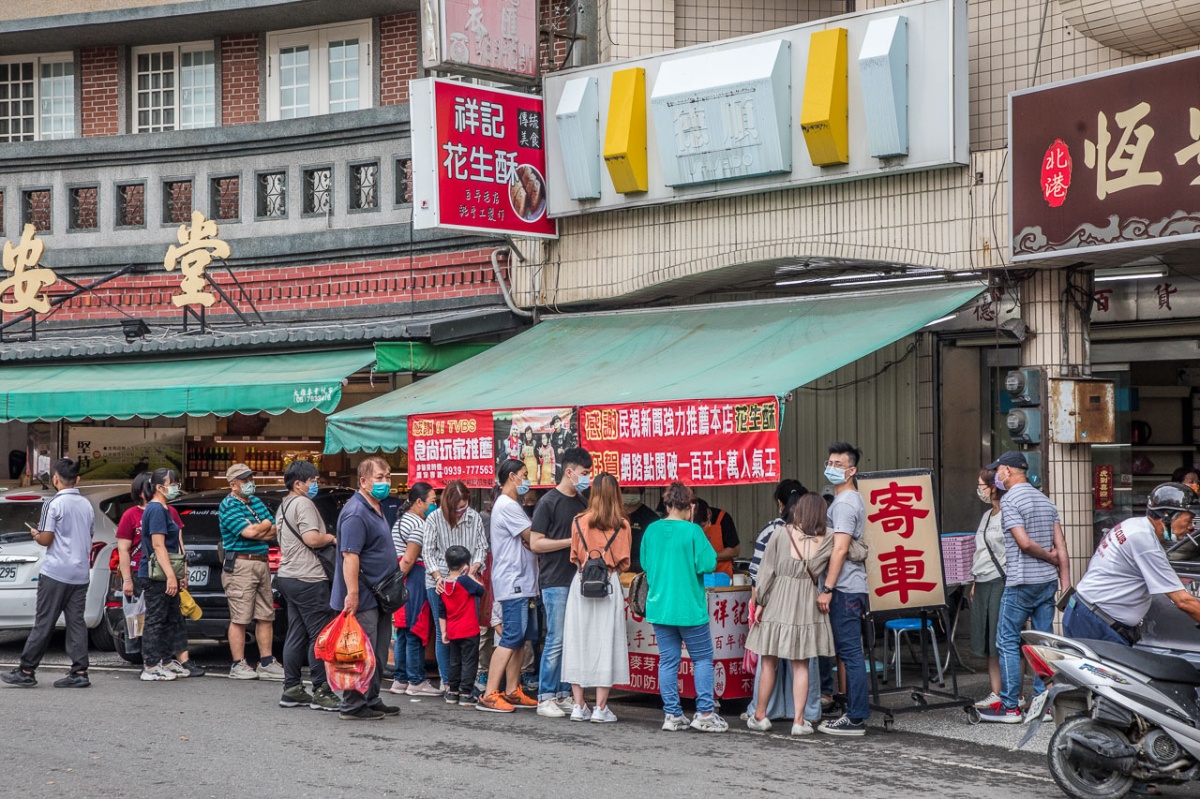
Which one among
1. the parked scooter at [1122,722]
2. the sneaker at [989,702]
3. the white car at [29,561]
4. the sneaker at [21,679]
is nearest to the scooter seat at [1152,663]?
the parked scooter at [1122,722]

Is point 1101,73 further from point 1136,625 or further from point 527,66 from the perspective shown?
point 527,66

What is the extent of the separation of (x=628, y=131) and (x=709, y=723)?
5812 millimetres

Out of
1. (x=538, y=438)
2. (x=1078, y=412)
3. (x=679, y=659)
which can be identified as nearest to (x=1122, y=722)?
(x=679, y=659)

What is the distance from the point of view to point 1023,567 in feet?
31.3

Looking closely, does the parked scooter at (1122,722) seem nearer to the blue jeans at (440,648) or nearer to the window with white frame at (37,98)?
the blue jeans at (440,648)

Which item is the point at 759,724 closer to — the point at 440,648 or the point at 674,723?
the point at 674,723

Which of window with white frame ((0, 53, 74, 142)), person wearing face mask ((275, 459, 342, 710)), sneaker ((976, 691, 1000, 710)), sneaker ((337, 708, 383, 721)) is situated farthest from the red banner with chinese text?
window with white frame ((0, 53, 74, 142))

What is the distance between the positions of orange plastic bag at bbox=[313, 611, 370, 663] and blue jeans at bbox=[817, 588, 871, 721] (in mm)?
3157

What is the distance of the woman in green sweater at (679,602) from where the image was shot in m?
A: 9.49

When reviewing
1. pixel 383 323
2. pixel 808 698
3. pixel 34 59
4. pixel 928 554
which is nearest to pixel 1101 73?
pixel 928 554

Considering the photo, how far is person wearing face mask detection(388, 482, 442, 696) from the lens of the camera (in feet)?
36.1

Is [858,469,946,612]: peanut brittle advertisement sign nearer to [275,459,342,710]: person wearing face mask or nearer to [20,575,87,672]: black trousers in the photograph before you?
[275,459,342,710]: person wearing face mask

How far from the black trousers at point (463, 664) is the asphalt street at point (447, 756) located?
0.80ft

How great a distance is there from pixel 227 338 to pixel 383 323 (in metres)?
1.65
